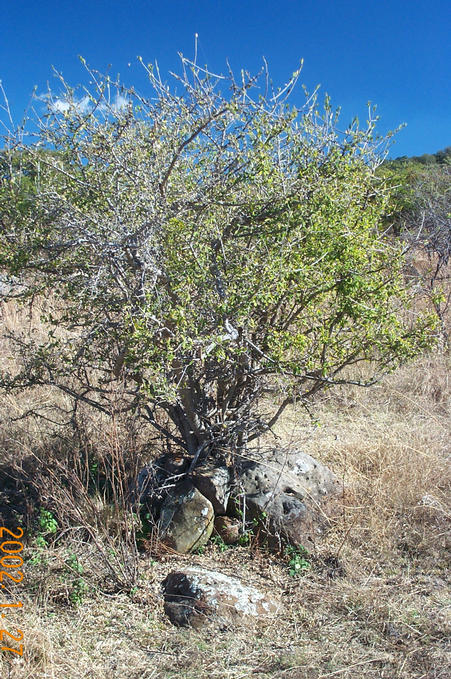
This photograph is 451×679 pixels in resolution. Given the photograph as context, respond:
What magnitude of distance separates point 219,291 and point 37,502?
7.71ft

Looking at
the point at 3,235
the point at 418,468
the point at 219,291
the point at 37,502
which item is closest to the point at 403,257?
the point at 219,291

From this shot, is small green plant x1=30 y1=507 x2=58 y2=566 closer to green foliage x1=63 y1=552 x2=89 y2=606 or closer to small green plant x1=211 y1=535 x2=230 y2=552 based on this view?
green foliage x1=63 y1=552 x2=89 y2=606

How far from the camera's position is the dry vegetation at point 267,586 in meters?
3.08

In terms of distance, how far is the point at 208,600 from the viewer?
3.52 metres

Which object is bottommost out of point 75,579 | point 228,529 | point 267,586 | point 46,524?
point 267,586

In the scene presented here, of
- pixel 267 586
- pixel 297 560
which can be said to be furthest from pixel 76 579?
pixel 297 560

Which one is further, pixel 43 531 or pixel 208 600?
pixel 43 531

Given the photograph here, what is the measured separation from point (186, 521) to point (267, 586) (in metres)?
0.72

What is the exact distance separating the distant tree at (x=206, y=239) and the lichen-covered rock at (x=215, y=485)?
0.48 m

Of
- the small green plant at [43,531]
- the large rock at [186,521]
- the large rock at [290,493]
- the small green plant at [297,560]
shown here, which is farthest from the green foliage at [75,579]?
the small green plant at [297,560]

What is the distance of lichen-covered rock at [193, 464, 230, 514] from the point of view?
14.3 ft
